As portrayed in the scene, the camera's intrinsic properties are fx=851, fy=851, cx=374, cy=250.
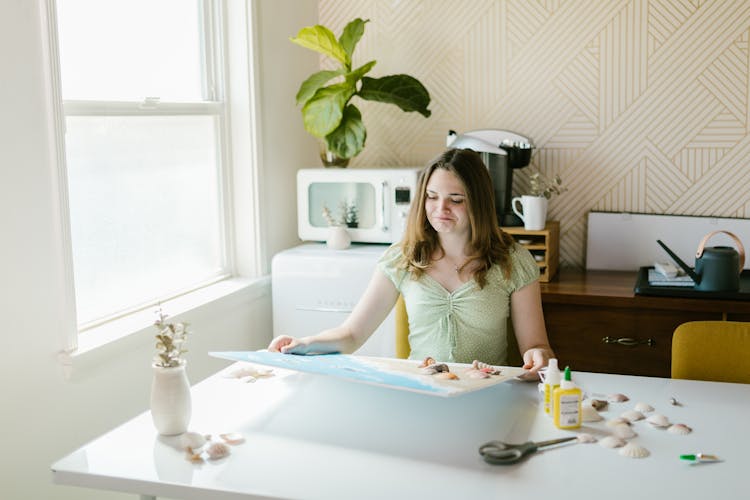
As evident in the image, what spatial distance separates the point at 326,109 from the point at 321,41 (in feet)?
0.88

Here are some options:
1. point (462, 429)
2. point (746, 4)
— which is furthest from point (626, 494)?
point (746, 4)

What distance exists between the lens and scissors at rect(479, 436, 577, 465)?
151 cm

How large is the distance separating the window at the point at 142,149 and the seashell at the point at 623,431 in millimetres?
1548

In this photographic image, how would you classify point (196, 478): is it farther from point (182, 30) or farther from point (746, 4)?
point (746, 4)

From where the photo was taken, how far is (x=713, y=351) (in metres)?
2.07

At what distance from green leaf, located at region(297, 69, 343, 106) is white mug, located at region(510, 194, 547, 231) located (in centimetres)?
89

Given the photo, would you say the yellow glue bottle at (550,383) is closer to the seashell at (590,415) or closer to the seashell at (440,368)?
the seashell at (590,415)

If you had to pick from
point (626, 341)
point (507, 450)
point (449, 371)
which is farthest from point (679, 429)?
point (626, 341)

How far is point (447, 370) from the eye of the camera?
1886 millimetres

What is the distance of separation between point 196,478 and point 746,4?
2668 mm

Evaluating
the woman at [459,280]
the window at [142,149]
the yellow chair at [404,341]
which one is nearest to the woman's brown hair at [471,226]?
the woman at [459,280]

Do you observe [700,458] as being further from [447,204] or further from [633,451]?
[447,204]

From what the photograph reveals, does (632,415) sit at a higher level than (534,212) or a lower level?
lower

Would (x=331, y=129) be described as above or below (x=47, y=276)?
above
